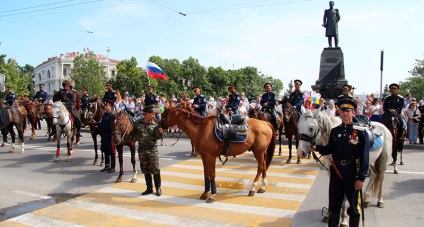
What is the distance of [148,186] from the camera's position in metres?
7.12

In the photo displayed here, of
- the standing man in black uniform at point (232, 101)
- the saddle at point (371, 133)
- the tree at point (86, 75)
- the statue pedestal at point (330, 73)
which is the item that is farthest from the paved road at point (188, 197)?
the tree at point (86, 75)

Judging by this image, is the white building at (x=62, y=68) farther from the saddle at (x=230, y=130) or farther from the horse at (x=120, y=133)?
the saddle at (x=230, y=130)

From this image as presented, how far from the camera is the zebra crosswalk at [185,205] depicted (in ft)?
18.1

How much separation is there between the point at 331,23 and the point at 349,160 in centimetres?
1613

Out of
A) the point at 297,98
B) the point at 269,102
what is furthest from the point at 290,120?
the point at 269,102

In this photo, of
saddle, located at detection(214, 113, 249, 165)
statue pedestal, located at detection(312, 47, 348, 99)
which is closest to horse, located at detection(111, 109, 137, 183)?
saddle, located at detection(214, 113, 249, 165)

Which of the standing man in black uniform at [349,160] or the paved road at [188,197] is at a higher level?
the standing man in black uniform at [349,160]

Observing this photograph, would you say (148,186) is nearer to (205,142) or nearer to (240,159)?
(205,142)

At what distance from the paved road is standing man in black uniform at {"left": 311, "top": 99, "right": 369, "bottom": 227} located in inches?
50.2

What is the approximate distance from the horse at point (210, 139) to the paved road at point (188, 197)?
492 millimetres

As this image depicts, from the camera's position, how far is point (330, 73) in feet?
57.6

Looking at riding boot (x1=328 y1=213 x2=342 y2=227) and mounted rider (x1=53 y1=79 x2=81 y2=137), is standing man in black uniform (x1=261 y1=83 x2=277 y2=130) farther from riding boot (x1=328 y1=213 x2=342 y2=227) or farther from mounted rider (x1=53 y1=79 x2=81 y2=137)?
mounted rider (x1=53 y1=79 x2=81 y2=137)

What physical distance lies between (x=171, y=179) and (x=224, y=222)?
11.1 feet

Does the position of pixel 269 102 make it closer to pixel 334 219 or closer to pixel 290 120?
pixel 290 120
